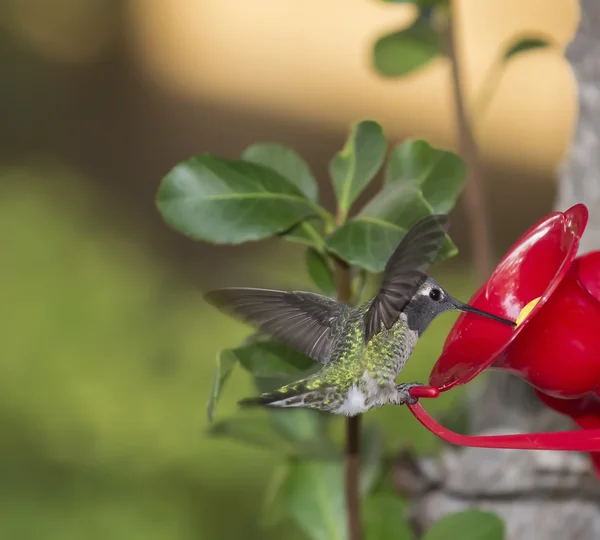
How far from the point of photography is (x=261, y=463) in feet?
5.23

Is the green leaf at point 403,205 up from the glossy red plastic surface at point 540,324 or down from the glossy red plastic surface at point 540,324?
up

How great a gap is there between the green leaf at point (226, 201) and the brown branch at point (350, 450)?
0.06 metres

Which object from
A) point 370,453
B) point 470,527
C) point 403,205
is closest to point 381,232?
point 403,205

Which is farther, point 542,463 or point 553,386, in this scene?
point 542,463

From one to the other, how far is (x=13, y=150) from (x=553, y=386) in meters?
2.91

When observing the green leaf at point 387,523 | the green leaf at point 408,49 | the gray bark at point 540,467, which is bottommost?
the green leaf at point 387,523

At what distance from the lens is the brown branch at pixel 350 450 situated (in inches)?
28.0

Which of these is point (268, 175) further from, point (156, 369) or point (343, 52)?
point (343, 52)

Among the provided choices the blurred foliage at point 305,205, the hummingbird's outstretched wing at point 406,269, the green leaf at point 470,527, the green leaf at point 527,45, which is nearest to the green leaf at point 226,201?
the blurred foliage at point 305,205

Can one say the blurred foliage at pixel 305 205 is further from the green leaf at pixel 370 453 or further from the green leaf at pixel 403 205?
the green leaf at pixel 370 453

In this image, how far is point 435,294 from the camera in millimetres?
634

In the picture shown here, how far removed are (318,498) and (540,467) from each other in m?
0.27

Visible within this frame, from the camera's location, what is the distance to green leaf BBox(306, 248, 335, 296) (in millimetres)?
705

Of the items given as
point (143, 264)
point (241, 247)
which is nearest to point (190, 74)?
point (241, 247)
